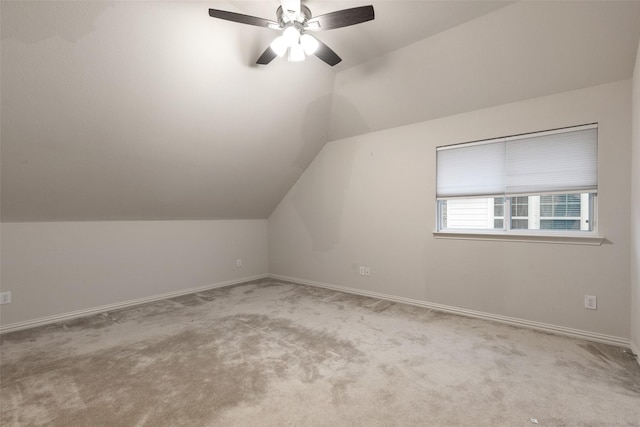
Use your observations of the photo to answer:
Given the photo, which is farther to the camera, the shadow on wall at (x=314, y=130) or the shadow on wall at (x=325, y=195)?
the shadow on wall at (x=325, y=195)

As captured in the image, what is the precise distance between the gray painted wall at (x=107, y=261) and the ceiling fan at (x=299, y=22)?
117 inches

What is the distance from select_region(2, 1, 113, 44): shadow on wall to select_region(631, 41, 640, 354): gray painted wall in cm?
392

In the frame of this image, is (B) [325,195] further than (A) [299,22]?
Yes

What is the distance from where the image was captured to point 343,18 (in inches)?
79.0

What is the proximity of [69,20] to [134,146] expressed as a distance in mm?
1192

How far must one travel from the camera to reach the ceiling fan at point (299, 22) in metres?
1.96

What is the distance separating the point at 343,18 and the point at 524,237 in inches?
105

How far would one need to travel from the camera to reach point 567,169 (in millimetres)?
2857

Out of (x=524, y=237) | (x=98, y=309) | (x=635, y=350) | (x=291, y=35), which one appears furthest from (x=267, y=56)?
(x=635, y=350)

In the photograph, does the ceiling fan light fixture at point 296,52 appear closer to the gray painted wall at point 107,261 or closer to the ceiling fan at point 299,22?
the ceiling fan at point 299,22

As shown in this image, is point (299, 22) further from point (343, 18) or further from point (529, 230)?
point (529, 230)

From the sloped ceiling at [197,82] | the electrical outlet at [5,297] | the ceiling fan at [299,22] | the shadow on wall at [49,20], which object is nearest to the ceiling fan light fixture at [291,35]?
the ceiling fan at [299,22]

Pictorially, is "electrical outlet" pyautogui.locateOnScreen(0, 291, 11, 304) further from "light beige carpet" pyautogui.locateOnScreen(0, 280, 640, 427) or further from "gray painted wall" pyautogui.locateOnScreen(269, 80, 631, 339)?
"gray painted wall" pyautogui.locateOnScreen(269, 80, 631, 339)

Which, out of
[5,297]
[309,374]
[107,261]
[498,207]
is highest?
[498,207]
